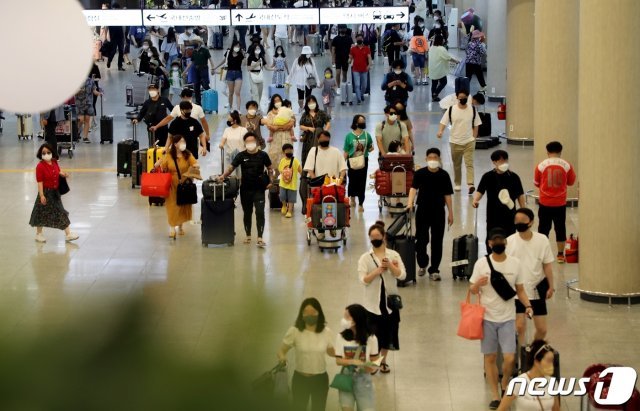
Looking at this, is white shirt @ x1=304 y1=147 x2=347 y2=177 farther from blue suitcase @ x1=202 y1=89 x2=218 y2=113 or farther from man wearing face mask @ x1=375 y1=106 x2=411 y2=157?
blue suitcase @ x1=202 y1=89 x2=218 y2=113

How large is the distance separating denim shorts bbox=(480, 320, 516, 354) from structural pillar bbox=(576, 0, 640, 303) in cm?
378

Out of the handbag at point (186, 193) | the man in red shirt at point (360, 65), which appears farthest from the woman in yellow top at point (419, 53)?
the handbag at point (186, 193)

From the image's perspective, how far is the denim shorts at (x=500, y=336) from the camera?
9.71m

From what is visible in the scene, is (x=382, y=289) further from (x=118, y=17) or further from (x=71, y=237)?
(x=118, y=17)

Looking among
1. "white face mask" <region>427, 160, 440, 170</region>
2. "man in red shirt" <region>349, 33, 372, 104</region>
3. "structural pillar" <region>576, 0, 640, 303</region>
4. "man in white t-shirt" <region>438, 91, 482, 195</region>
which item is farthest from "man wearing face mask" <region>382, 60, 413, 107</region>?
"structural pillar" <region>576, 0, 640, 303</region>

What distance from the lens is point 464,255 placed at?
14.1 meters

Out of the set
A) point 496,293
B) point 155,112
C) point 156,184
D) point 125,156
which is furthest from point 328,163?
point 496,293

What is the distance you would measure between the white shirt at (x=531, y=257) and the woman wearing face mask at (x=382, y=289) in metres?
1.04

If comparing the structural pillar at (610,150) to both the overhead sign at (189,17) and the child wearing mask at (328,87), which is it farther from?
the overhead sign at (189,17)

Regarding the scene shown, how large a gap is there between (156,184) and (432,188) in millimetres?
4502

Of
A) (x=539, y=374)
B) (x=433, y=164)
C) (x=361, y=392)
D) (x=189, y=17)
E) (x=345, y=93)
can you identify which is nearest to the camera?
(x=539, y=374)

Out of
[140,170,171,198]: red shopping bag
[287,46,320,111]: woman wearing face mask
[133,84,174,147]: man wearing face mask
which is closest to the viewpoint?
[140,170,171,198]: red shopping bag

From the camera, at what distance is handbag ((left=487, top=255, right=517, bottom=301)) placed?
966 cm

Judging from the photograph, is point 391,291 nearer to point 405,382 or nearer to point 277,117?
point 405,382
